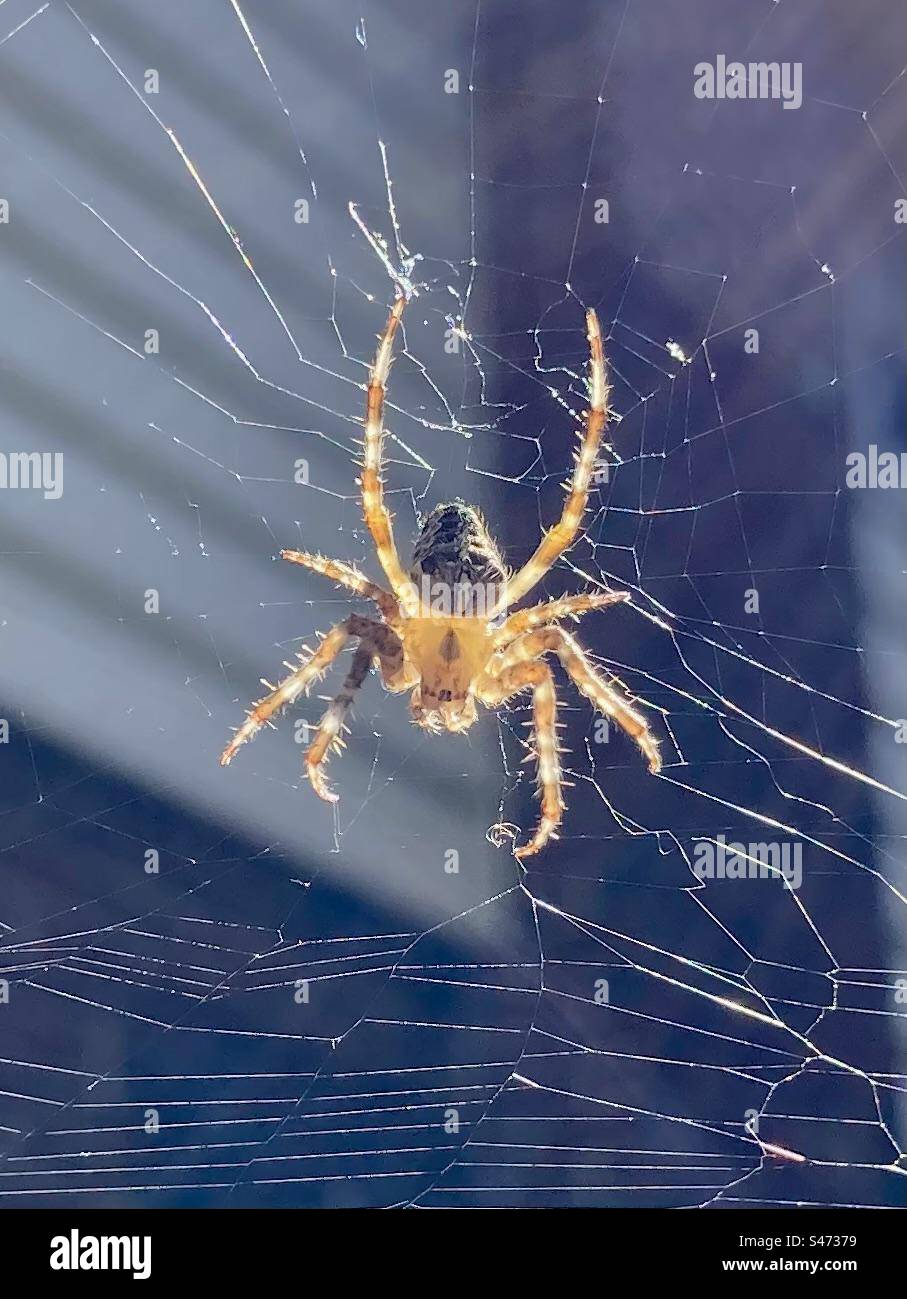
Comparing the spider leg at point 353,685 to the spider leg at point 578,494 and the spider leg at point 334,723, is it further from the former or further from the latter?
the spider leg at point 578,494

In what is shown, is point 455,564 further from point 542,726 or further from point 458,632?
point 542,726

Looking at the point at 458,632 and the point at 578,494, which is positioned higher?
the point at 578,494

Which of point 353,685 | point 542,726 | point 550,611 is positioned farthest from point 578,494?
point 353,685

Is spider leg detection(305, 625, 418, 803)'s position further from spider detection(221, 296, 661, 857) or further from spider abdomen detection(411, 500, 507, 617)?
spider abdomen detection(411, 500, 507, 617)

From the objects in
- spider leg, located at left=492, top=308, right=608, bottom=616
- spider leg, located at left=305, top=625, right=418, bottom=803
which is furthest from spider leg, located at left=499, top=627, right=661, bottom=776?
spider leg, located at left=305, top=625, right=418, bottom=803

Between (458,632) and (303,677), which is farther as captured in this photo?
(458,632)

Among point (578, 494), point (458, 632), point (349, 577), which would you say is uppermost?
point (578, 494)

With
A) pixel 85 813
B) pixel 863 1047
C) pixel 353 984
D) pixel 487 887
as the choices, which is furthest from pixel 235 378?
pixel 863 1047
